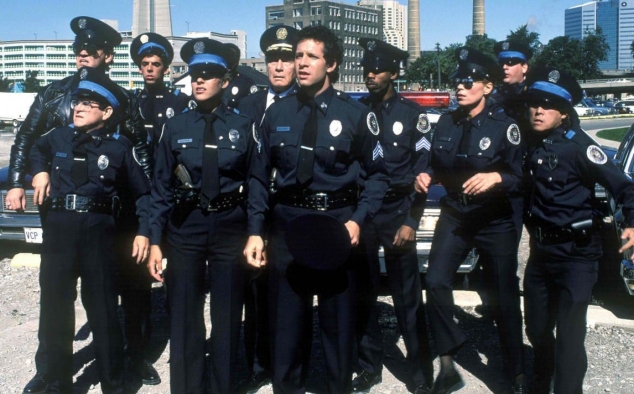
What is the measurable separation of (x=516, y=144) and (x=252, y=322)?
2.13 meters

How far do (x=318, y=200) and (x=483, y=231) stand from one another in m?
1.25

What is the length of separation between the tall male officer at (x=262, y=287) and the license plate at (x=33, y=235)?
366 cm

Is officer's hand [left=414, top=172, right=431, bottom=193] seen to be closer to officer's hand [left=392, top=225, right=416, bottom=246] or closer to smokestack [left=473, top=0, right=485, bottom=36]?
officer's hand [left=392, top=225, right=416, bottom=246]

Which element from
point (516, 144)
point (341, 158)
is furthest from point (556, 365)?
point (341, 158)

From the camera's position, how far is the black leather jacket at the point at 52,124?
5.05 m

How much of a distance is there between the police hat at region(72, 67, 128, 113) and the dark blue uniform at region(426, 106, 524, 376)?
212 cm

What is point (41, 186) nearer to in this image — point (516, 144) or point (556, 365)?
point (516, 144)

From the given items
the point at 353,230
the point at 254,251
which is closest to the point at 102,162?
the point at 254,251

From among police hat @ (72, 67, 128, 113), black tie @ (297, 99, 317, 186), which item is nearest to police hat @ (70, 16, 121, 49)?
police hat @ (72, 67, 128, 113)

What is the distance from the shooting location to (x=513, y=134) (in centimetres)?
475

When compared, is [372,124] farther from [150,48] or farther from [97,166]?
[150,48]

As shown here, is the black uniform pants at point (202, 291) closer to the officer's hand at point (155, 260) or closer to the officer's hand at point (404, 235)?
the officer's hand at point (155, 260)

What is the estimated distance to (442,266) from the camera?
4.83 metres

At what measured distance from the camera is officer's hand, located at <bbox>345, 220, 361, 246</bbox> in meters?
4.01
